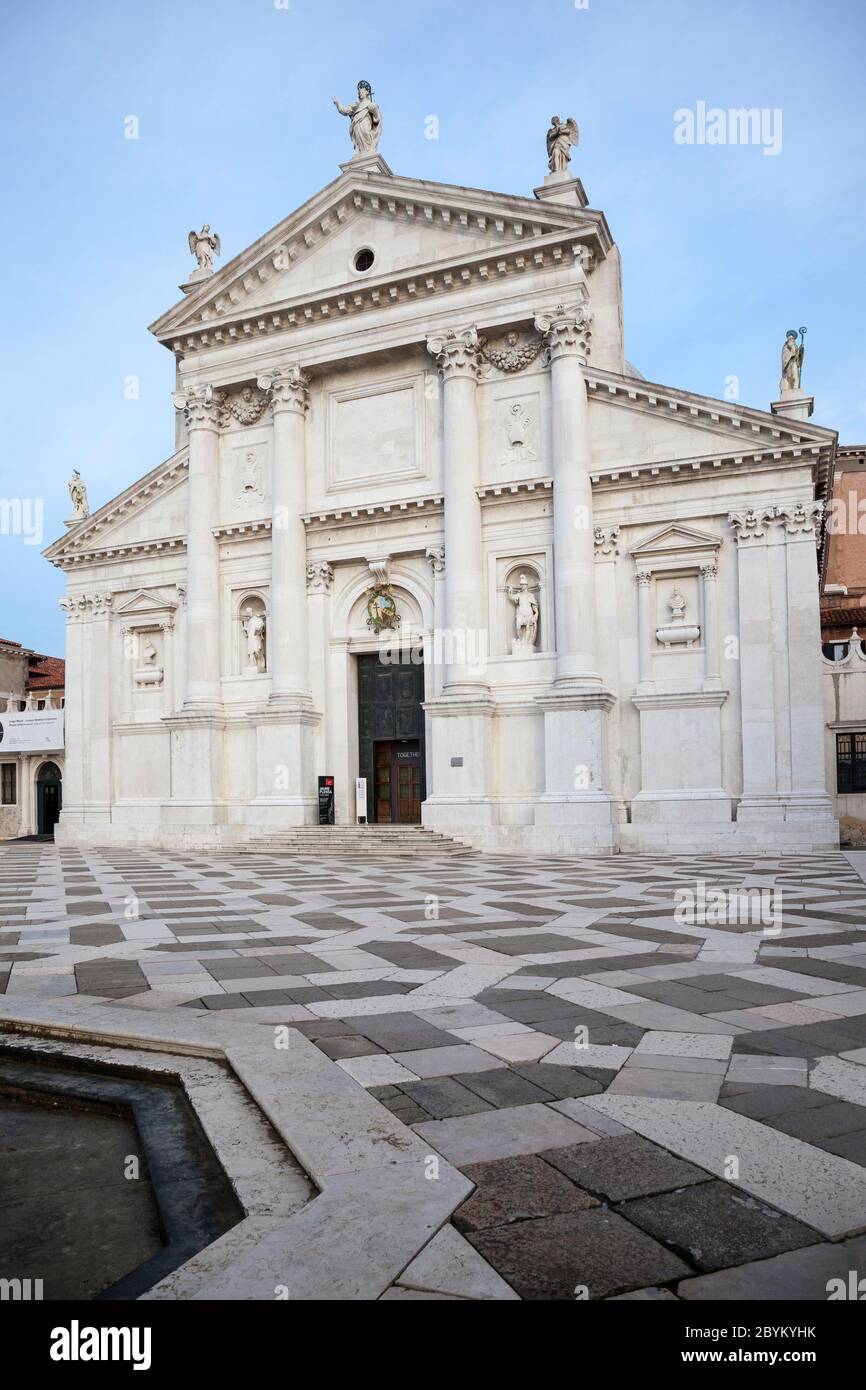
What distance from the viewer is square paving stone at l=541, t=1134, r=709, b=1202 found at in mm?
3822

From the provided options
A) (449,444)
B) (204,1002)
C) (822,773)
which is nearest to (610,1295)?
(204,1002)

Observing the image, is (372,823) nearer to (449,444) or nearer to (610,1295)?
(449,444)

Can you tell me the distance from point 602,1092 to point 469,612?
71.0 ft

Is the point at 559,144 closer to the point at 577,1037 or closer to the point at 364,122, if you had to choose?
the point at 364,122

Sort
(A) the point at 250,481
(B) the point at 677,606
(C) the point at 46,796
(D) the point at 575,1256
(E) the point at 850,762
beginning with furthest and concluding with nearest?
(C) the point at 46,796 → (A) the point at 250,481 → (E) the point at 850,762 → (B) the point at 677,606 → (D) the point at 575,1256

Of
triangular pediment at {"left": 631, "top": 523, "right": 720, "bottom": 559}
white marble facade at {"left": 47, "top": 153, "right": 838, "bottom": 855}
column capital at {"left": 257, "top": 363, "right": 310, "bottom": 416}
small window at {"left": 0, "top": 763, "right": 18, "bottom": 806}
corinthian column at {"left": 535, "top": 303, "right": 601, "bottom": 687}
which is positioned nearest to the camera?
white marble facade at {"left": 47, "top": 153, "right": 838, "bottom": 855}

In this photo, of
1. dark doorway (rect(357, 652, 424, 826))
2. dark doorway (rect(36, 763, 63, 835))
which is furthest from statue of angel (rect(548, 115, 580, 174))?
dark doorway (rect(36, 763, 63, 835))

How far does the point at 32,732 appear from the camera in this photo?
4150 centimetres

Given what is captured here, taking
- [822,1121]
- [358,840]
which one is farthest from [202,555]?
[822,1121]

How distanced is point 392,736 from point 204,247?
17509 mm

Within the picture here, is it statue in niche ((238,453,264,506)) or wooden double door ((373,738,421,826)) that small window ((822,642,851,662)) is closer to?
wooden double door ((373,738,421,826))

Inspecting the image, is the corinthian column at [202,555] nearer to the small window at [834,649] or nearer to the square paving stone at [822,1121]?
the small window at [834,649]

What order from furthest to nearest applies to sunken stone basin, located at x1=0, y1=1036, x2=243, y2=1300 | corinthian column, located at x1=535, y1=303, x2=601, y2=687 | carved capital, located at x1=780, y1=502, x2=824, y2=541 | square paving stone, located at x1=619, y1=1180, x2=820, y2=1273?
corinthian column, located at x1=535, y1=303, x2=601, y2=687 < carved capital, located at x1=780, y1=502, x2=824, y2=541 < sunken stone basin, located at x1=0, y1=1036, x2=243, y2=1300 < square paving stone, located at x1=619, y1=1180, x2=820, y2=1273

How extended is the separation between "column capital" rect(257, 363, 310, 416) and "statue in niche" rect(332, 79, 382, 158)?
6.96 metres
